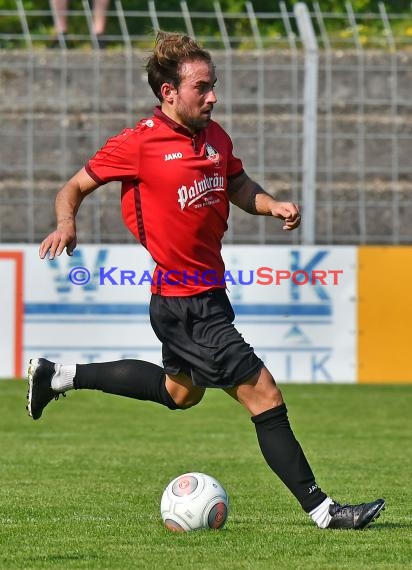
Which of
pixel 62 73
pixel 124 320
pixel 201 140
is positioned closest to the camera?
pixel 201 140

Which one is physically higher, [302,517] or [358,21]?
[358,21]

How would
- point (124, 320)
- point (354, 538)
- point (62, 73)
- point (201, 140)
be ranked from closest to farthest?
point (354, 538) → point (201, 140) → point (124, 320) → point (62, 73)

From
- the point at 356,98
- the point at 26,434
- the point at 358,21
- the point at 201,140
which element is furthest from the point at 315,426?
the point at 358,21

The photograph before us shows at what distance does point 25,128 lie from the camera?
1627cm

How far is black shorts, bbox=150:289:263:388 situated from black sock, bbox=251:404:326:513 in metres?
0.22

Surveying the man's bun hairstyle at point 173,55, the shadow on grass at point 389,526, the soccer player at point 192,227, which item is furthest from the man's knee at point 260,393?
the man's bun hairstyle at point 173,55

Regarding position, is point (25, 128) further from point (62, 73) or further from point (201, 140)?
point (201, 140)

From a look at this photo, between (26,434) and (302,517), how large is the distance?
14.1 ft

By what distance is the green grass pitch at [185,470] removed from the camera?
5234 millimetres

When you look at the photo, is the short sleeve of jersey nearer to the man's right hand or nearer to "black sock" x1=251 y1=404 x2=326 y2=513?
the man's right hand

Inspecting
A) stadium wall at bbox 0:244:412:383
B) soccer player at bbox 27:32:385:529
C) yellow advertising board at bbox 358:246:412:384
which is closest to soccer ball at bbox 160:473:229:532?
soccer player at bbox 27:32:385:529

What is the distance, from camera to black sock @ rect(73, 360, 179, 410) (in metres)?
6.33

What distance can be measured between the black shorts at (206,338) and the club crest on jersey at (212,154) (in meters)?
0.57

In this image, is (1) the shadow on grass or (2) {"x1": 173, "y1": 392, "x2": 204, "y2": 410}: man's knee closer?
Answer: (1) the shadow on grass
